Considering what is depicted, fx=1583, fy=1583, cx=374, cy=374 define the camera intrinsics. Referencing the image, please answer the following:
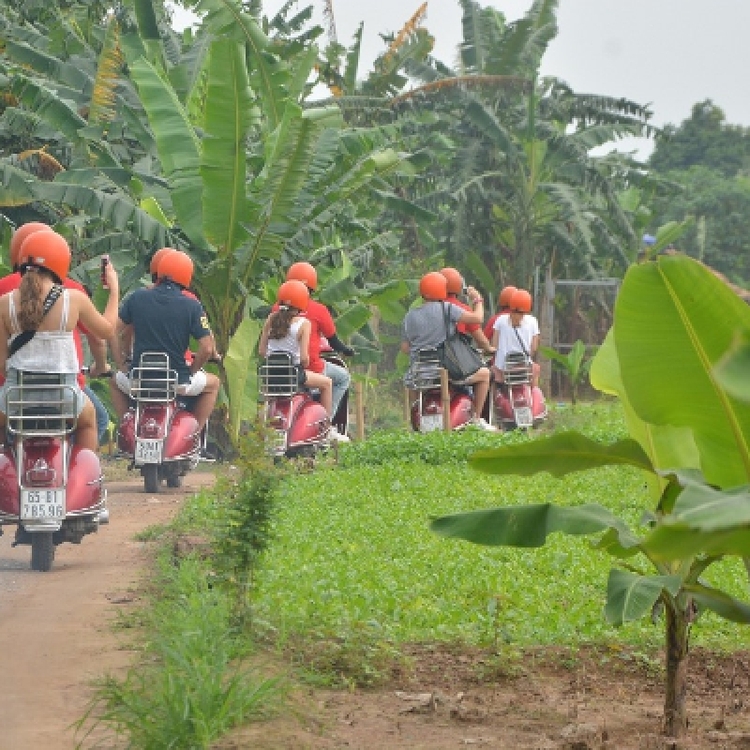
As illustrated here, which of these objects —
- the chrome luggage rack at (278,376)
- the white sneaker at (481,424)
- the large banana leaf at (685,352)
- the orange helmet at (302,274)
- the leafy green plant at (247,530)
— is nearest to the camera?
the large banana leaf at (685,352)

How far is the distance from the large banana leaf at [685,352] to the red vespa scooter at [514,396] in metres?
14.2

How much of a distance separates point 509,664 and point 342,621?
2.84ft

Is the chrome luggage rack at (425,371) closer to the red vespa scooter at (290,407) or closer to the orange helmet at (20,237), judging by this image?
the red vespa scooter at (290,407)

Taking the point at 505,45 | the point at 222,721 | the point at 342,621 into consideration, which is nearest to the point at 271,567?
the point at 342,621

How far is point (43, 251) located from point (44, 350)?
587 millimetres

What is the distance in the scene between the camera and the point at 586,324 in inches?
1150

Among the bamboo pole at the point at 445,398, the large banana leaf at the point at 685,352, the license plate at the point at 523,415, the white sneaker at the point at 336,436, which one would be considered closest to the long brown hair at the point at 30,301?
the large banana leaf at the point at 685,352

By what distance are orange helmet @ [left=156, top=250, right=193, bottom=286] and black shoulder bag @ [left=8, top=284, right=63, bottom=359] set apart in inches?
188

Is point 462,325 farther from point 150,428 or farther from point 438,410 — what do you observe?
point 150,428

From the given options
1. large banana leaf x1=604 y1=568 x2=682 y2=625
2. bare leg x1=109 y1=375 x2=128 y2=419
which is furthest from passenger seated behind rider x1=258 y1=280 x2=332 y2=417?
large banana leaf x1=604 y1=568 x2=682 y2=625

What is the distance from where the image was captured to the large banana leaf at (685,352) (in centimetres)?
487

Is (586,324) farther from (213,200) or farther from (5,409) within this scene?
(5,409)

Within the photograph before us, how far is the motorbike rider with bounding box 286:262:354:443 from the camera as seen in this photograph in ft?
53.8

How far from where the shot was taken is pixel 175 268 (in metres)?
14.2
